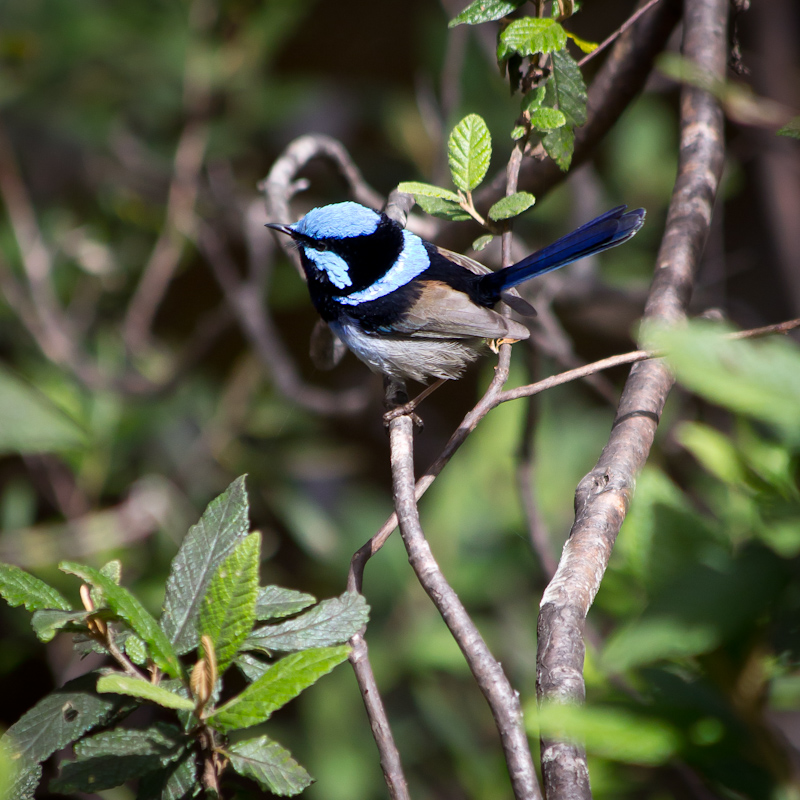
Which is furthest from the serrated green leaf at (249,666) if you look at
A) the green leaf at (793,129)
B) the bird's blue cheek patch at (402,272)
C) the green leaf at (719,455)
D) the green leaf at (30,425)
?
the bird's blue cheek patch at (402,272)

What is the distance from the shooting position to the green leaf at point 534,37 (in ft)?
4.72

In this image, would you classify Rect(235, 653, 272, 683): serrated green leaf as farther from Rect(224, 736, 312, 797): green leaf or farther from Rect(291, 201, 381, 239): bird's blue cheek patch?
Rect(291, 201, 381, 239): bird's blue cheek patch

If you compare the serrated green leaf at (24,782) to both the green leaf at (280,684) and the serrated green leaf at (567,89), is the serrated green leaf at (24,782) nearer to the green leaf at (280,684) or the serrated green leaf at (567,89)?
the green leaf at (280,684)

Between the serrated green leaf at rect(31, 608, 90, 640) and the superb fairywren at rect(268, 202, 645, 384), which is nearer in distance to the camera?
the serrated green leaf at rect(31, 608, 90, 640)

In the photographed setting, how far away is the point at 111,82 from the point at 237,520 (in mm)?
3459

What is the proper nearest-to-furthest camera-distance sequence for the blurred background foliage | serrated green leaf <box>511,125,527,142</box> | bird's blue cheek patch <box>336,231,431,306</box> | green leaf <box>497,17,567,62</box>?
green leaf <box>497,17,567,62</box>, serrated green leaf <box>511,125,527,142</box>, bird's blue cheek patch <box>336,231,431,306</box>, the blurred background foliage

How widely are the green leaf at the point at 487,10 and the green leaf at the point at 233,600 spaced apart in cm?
111

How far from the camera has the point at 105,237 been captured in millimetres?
4035

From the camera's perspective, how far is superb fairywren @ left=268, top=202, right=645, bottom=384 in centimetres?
235

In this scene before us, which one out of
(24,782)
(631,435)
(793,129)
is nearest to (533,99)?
(793,129)

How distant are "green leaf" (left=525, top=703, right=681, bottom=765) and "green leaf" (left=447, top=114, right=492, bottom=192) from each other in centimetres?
107

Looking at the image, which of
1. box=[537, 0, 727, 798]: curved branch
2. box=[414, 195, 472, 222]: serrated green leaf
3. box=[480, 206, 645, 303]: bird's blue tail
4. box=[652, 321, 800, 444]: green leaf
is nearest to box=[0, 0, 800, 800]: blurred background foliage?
box=[480, 206, 645, 303]: bird's blue tail

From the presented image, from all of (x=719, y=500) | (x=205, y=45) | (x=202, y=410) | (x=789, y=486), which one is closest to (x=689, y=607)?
(x=789, y=486)

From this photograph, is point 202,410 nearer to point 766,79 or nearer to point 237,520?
point 237,520
